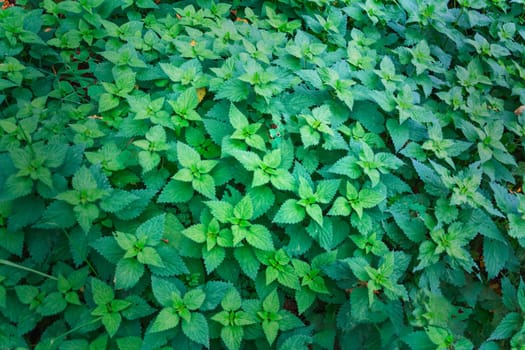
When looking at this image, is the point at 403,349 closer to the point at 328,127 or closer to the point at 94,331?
the point at 328,127

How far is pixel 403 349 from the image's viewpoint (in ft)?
8.75

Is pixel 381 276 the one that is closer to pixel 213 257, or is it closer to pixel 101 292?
pixel 213 257

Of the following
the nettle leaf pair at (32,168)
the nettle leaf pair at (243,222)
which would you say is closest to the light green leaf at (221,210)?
the nettle leaf pair at (243,222)

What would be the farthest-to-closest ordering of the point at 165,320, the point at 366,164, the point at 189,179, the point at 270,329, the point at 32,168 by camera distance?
the point at 366,164
the point at 189,179
the point at 32,168
the point at 270,329
the point at 165,320

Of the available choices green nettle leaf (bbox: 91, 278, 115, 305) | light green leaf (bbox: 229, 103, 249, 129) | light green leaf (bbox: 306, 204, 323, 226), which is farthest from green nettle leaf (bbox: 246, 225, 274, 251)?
green nettle leaf (bbox: 91, 278, 115, 305)

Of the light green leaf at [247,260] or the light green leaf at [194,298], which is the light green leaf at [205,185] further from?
the light green leaf at [194,298]

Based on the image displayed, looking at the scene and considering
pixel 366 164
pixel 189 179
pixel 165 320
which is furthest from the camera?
pixel 366 164

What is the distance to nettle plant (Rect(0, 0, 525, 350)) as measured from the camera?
2613mm

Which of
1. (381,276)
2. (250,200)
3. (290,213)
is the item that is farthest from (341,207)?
(250,200)

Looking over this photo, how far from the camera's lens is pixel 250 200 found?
2793 mm

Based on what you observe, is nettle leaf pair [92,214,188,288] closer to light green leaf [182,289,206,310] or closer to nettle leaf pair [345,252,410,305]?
light green leaf [182,289,206,310]

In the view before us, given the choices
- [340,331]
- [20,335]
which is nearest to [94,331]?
[20,335]

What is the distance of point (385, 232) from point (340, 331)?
729 mm

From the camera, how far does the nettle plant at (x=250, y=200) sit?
8.57ft
